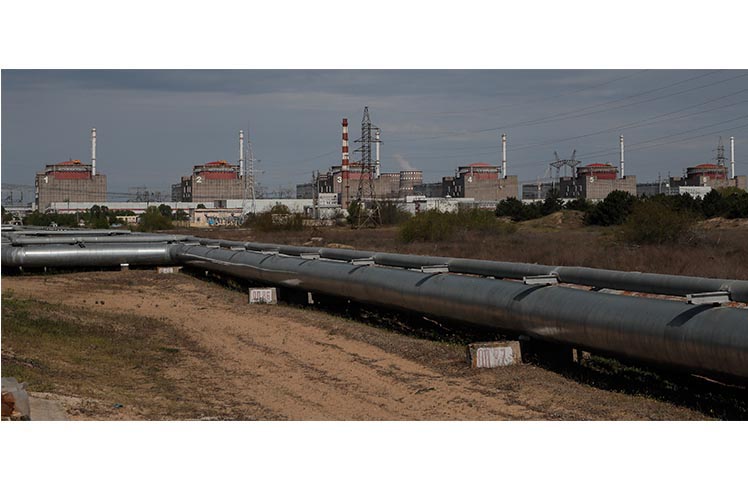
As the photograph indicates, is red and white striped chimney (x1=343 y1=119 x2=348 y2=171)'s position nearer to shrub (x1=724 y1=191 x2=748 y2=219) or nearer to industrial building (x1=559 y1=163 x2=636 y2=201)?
shrub (x1=724 y1=191 x2=748 y2=219)

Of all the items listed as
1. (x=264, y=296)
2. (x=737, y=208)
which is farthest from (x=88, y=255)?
(x=737, y=208)

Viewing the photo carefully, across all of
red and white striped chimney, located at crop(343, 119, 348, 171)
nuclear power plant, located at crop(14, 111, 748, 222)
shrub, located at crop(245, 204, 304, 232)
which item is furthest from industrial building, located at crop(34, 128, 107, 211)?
shrub, located at crop(245, 204, 304, 232)

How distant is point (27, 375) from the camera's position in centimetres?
983

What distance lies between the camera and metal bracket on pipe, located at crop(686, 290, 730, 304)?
28.3 ft

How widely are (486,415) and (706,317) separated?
2.22 metres

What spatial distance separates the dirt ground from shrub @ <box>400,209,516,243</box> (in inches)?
1011

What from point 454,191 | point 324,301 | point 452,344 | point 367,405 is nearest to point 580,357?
point 452,344

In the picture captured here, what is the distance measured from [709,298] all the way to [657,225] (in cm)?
2242

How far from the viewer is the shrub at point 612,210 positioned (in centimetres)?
5591

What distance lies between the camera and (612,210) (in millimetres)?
57875

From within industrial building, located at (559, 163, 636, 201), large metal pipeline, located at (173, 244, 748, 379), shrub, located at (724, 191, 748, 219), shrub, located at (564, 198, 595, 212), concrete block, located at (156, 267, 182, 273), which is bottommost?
concrete block, located at (156, 267, 182, 273)

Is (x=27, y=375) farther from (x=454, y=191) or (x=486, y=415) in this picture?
(x=454, y=191)

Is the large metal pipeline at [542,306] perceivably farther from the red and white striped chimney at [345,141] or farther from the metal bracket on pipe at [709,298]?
the red and white striped chimney at [345,141]

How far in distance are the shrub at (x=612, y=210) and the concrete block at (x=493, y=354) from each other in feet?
148
